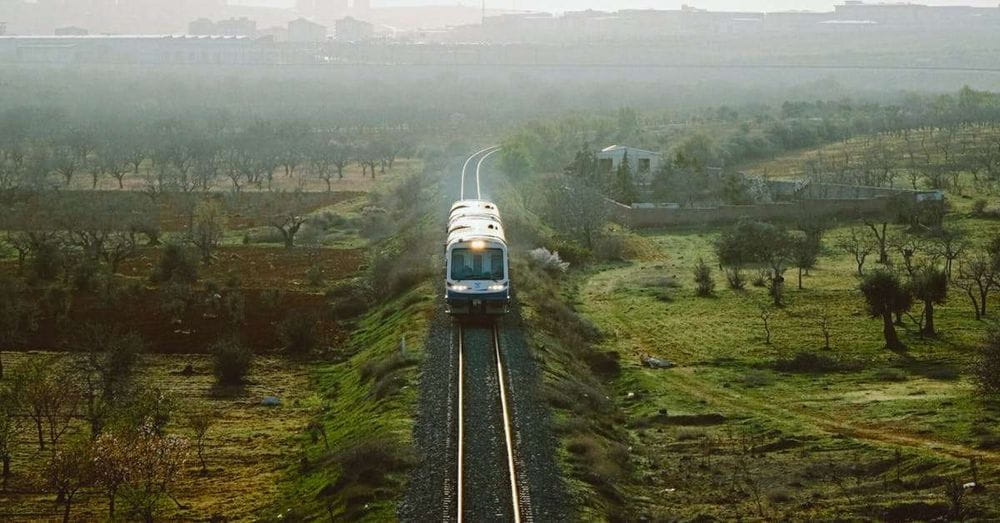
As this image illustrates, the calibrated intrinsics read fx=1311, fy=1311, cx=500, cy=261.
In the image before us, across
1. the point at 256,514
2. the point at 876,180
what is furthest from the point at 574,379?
the point at 876,180

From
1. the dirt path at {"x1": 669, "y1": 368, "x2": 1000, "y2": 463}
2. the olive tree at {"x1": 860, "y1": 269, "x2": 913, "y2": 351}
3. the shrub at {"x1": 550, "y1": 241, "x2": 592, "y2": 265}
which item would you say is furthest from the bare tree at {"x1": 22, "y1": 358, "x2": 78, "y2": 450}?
the shrub at {"x1": 550, "y1": 241, "x2": 592, "y2": 265}

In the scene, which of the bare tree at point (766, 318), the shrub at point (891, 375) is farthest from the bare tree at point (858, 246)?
the shrub at point (891, 375)

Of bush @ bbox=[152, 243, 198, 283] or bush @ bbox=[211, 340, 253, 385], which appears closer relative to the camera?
bush @ bbox=[211, 340, 253, 385]

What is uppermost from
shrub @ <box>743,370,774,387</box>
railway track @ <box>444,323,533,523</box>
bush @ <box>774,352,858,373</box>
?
railway track @ <box>444,323,533,523</box>

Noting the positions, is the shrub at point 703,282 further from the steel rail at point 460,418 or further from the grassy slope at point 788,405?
the steel rail at point 460,418

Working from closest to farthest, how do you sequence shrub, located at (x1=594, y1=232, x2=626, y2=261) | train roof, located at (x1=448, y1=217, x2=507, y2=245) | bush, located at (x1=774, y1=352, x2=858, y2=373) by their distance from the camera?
train roof, located at (x1=448, y1=217, x2=507, y2=245), bush, located at (x1=774, y1=352, x2=858, y2=373), shrub, located at (x1=594, y1=232, x2=626, y2=261)

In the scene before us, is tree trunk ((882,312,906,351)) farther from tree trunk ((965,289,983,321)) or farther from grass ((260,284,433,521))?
grass ((260,284,433,521))
